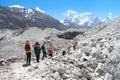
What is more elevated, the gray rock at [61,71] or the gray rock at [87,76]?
the gray rock at [61,71]

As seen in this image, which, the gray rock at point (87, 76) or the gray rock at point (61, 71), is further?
the gray rock at point (61, 71)

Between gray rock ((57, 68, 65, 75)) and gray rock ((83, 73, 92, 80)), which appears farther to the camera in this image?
gray rock ((57, 68, 65, 75))

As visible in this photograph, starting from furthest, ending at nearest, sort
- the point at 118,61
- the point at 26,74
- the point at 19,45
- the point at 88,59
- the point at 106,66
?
the point at 19,45, the point at 88,59, the point at 26,74, the point at 106,66, the point at 118,61

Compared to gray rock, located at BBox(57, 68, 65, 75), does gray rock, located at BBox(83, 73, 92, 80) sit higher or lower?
lower

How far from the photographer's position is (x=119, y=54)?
45.7 ft

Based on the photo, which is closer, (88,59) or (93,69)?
(93,69)

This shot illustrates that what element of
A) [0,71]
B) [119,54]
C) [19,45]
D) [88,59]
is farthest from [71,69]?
[19,45]

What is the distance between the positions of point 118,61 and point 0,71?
27.5 ft

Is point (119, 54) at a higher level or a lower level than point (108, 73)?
higher

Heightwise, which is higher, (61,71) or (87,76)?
(61,71)

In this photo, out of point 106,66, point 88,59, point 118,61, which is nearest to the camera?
point 118,61

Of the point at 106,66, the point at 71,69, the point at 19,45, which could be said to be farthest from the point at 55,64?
the point at 19,45

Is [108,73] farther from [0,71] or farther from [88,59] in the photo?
[0,71]

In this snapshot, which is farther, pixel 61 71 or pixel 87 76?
pixel 61 71
